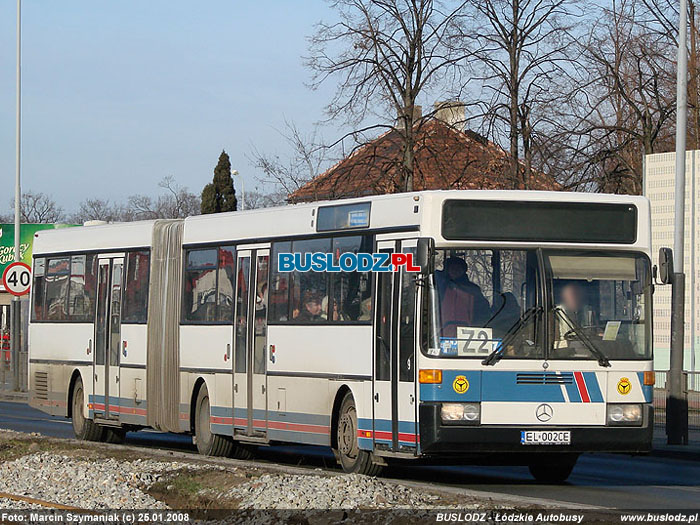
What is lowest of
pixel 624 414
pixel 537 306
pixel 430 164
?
pixel 624 414

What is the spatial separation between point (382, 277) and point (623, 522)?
4.86 metres

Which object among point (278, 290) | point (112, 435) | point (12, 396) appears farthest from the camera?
point (12, 396)

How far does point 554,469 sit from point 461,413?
274cm

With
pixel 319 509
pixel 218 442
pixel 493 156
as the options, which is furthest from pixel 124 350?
pixel 493 156

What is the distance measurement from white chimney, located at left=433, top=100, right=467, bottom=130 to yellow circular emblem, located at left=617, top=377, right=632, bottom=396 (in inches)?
724

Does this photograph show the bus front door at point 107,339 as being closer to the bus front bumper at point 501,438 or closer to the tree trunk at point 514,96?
the bus front bumper at point 501,438

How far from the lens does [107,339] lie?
20.2 meters

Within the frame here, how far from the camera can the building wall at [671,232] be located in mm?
29250

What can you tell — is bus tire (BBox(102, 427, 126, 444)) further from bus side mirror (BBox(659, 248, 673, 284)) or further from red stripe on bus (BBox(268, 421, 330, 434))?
bus side mirror (BBox(659, 248, 673, 284))

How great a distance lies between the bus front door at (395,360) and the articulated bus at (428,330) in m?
0.02

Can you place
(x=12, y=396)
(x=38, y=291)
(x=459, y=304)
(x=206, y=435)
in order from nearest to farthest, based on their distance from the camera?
(x=459, y=304) < (x=206, y=435) < (x=38, y=291) < (x=12, y=396)

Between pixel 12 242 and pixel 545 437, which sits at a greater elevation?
pixel 12 242

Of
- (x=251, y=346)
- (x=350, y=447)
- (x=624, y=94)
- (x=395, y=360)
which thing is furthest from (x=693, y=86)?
(x=395, y=360)

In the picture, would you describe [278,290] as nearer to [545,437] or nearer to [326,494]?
[545,437]
